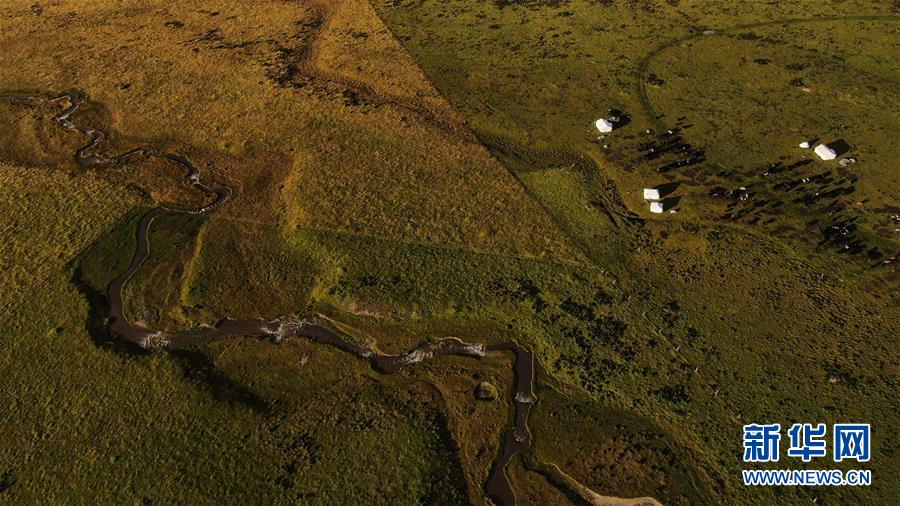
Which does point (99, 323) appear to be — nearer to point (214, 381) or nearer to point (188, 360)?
point (188, 360)

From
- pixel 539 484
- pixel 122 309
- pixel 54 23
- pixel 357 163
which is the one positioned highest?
pixel 54 23

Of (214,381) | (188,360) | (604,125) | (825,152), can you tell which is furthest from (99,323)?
(825,152)

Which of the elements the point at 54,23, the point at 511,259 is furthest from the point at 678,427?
the point at 54,23

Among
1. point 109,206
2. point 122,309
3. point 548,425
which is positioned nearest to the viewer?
point 548,425

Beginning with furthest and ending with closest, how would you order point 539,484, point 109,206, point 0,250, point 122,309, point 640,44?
point 640,44, point 109,206, point 0,250, point 122,309, point 539,484

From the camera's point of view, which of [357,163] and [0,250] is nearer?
[0,250]

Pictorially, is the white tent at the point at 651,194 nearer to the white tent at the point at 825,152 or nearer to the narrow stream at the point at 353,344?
the white tent at the point at 825,152

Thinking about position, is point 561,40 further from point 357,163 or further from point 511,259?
point 511,259

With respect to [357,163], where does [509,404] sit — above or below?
below
